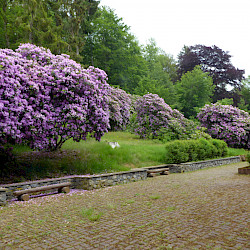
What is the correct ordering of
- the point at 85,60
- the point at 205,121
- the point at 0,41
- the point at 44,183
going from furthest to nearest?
1. the point at 85,60
2. the point at 0,41
3. the point at 205,121
4. the point at 44,183

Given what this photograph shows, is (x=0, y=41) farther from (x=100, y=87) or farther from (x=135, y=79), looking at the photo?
(x=100, y=87)

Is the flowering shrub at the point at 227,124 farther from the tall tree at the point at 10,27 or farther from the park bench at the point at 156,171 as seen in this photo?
the tall tree at the point at 10,27

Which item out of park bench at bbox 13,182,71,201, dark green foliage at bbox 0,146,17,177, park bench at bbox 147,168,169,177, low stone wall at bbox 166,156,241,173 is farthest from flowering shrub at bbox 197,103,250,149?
dark green foliage at bbox 0,146,17,177

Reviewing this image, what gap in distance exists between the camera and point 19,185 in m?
7.56

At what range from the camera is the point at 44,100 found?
8.46 m

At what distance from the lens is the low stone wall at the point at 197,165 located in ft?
42.7

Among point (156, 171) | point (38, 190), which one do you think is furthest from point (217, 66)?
point (38, 190)

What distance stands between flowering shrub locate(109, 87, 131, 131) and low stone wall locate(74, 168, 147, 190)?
8.45 metres

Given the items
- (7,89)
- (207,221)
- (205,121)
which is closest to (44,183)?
(7,89)

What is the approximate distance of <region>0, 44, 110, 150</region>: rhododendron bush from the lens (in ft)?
24.0

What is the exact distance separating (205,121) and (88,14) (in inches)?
817

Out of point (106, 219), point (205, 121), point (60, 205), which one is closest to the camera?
point (106, 219)

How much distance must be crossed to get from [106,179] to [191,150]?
22.6ft

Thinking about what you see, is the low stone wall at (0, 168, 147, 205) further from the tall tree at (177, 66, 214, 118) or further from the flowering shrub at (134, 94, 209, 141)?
the tall tree at (177, 66, 214, 118)
